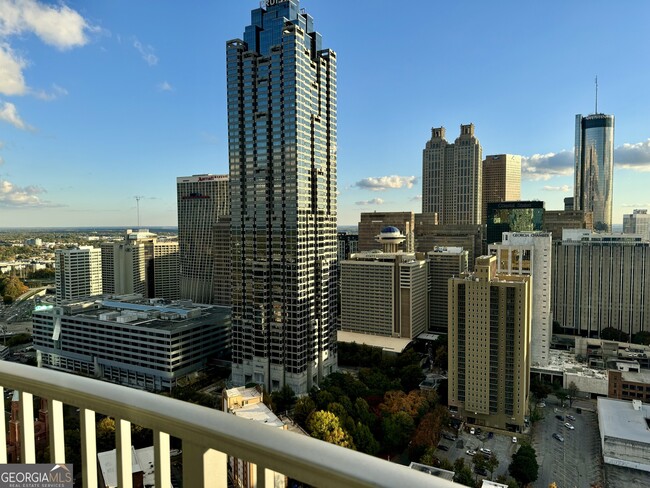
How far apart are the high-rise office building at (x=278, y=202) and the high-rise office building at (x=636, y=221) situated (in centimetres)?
2250

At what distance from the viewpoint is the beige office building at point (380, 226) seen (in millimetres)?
26938

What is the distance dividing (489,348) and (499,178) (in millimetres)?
32683

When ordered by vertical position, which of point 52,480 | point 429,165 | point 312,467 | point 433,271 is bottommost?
point 433,271

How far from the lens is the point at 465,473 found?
25.9ft

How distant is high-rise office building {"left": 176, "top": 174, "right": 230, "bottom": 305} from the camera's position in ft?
76.5

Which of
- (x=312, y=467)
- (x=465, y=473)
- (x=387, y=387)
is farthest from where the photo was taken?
(x=387, y=387)

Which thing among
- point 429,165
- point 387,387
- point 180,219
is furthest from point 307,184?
point 429,165

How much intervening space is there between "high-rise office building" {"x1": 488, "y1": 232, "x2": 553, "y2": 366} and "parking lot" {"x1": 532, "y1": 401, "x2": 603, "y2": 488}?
217 centimetres

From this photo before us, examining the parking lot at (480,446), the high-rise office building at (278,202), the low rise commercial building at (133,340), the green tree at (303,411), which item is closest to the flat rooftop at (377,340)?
the high-rise office building at (278,202)

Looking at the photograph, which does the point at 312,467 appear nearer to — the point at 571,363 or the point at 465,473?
→ the point at 465,473

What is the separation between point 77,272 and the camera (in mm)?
22516

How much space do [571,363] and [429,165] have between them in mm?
23861

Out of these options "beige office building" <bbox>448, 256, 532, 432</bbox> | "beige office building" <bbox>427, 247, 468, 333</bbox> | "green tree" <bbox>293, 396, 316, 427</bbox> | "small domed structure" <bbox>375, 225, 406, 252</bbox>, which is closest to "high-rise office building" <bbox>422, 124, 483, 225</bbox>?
"beige office building" <bbox>427, 247, 468, 333</bbox>

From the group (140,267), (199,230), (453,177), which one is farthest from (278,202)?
(453,177)
